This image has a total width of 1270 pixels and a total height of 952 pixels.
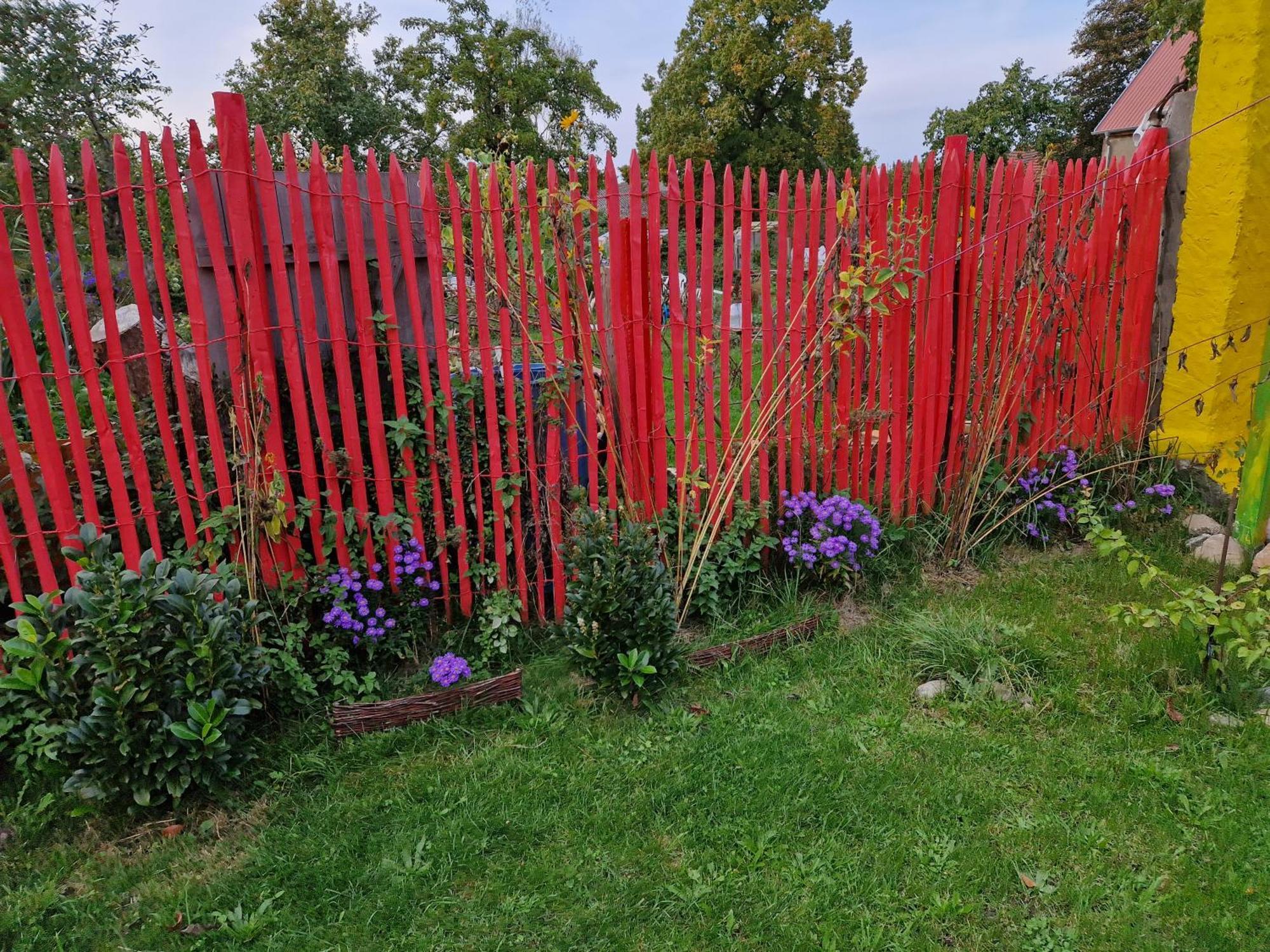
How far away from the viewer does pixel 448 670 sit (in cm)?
304

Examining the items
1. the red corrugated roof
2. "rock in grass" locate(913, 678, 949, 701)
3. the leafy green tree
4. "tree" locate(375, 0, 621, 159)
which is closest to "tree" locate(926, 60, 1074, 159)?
the red corrugated roof

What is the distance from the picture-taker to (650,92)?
31.3 meters

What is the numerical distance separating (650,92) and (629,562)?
32049 millimetres

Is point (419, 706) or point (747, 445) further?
point (747, 445)

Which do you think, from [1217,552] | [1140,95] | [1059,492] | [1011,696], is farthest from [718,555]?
[1140,95]

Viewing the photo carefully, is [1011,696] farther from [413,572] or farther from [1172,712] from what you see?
[413,572]

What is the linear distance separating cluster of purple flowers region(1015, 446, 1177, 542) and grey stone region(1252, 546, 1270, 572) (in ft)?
1.66

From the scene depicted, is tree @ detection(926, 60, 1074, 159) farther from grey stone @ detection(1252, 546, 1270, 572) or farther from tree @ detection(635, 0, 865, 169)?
grey stone @ detection(1252, 546, 1270, 572)

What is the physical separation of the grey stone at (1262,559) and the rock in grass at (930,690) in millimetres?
1956

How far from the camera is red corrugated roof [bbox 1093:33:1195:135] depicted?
2594cm

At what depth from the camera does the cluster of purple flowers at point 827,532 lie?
12.6 feet

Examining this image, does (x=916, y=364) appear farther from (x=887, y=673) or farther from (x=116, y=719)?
(x=116, y=719)

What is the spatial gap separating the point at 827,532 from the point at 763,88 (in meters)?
28.0

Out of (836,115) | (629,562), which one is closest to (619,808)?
(629,562)
